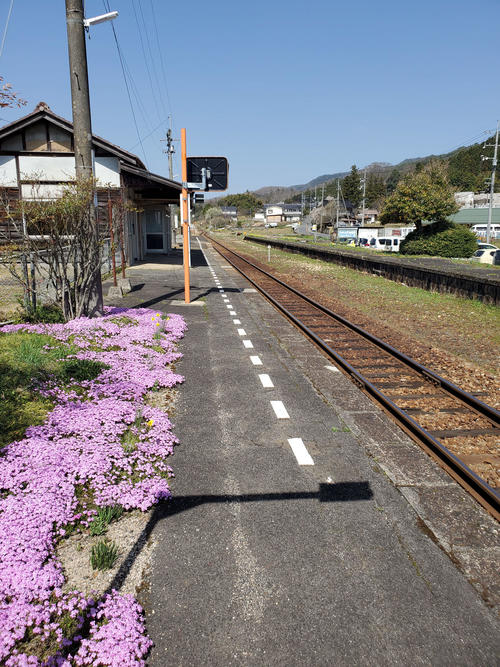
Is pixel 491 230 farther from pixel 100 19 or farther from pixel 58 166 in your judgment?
pixel 100 19

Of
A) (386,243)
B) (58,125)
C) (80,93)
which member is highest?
(58,125)

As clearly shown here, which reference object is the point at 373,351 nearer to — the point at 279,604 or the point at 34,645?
the point at 279,604

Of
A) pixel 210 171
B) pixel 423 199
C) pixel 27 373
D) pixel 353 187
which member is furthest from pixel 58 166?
pixel 353 187

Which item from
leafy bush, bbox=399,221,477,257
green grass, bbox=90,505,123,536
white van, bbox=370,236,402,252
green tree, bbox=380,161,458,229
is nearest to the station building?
green tree, bbox=380,161,458,229

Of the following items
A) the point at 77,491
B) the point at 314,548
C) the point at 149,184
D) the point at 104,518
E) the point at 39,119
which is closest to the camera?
the point at 314,548

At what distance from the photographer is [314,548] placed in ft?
11.5

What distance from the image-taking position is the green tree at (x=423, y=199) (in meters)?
31.0

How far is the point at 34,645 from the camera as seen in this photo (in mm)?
2633

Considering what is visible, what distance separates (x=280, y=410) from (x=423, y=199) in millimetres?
29287

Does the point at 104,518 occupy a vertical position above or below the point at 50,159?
below

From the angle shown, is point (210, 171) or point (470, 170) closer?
point (210, 171)

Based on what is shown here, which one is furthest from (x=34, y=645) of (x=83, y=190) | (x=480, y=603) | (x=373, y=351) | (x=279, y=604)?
(x=83, y=190)

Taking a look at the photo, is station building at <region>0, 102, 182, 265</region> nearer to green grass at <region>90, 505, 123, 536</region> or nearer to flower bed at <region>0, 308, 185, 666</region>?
flower bed at <region>0, 308, 185, 666</region>

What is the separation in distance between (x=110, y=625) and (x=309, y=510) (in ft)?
6.15
